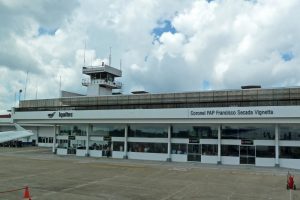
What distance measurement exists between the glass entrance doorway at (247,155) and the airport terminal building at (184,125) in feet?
0.33

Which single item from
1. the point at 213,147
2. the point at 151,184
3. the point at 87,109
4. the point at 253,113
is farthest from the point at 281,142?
the point at 87,109

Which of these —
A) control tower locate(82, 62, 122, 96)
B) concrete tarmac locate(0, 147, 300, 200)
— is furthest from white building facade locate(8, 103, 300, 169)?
control tower locate(82, 62, 122, 96)

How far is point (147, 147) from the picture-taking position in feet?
139

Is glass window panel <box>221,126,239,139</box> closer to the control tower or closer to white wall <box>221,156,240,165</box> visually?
white wall <box>221,156,240,165</box>

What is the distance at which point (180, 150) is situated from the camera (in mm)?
40438

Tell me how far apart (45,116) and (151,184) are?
28.6 meters

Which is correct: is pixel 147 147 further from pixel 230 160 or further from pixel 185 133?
pixel 230 160

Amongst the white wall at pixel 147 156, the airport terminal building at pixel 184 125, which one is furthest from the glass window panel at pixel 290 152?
the white wall at pixel 147 156

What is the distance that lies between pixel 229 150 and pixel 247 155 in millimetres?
1925

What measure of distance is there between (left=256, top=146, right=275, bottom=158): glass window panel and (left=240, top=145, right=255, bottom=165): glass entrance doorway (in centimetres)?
51

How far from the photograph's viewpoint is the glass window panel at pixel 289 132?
3500 cm

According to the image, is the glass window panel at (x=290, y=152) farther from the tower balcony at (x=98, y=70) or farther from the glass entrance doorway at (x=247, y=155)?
the tower balcony at (x=98, y=70)

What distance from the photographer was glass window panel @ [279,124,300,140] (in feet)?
115

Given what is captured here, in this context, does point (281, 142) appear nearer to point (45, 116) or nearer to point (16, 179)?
point (16, 179)
